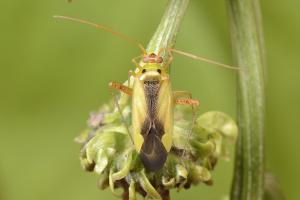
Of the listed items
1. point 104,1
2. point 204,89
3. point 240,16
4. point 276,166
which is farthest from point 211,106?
point 240,16

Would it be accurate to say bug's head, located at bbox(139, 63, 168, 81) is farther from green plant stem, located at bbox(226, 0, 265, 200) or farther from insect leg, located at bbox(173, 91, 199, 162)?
green plant stem, located at bbox(226, 0, 265, 200)

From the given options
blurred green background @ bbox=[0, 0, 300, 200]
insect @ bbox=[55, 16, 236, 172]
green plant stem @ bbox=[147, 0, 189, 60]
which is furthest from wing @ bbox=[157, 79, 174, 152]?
blurred green background @ bbox=[0, 0, 300, 200]

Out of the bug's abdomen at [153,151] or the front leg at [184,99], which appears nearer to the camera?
the bug's abdomen at [153,151]

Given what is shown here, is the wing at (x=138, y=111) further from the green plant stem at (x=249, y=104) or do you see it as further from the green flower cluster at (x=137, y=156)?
the green plant stem at (x=249, y=104)

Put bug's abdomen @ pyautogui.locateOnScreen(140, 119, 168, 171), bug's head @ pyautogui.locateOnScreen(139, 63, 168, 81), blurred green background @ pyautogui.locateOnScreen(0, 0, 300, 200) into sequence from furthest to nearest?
blurred green background @ pyautogui.locateOnScreen(0, 0, 300, 200), bug's head @ pyautogui.locateOnScreen(139, 63, 168, 81), bug's abdomen @ pyautogui.locateOnScreen(140, 119, 168, 171)

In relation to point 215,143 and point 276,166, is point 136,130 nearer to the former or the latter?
point 215,143

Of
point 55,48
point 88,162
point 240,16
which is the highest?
point 55,48

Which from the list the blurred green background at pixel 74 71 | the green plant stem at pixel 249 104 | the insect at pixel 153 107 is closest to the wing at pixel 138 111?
the insect at pixel 153 107
